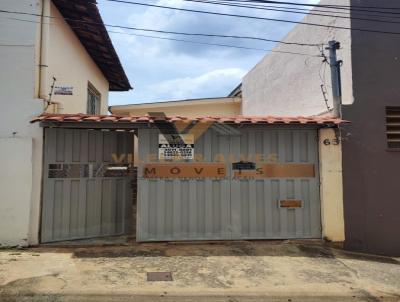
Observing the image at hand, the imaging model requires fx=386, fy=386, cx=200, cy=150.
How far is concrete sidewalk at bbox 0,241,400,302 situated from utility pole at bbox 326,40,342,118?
284 cm

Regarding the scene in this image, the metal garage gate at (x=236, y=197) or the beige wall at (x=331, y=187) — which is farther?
the beige wall at (x=331, y=187)

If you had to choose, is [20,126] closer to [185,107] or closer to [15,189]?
[15,189]

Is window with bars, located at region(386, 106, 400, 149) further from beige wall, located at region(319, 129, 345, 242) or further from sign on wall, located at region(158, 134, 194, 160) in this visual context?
sign on wall, located at region(158, 134, 194, 160)

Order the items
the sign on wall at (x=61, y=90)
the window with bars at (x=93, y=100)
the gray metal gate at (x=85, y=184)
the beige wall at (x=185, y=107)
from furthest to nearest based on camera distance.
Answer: the beige wall at (x=185, y=107), the window with bars at (x=93, y=100), the sign on wall at (x=61, y=90), the gray metal gate at (x=85, y=184)

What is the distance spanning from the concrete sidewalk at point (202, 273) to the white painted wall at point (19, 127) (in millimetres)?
622

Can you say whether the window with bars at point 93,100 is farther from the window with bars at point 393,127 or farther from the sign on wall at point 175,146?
the window with bars at point 393,127

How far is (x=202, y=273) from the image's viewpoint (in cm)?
602

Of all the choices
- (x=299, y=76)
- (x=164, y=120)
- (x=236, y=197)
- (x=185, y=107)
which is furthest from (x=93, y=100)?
(x=236, y=197)

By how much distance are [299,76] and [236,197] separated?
441cm

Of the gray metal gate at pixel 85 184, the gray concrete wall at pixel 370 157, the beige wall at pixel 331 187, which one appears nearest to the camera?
the gray metal gate at pixel 85 184

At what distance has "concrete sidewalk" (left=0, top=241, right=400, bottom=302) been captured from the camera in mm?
5250

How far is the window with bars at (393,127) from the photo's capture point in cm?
818

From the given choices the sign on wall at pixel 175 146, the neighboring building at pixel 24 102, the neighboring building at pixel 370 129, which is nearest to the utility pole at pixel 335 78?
the neighboring building at pixel 370 129

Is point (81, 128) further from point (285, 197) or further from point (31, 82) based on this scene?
point (285, 197)
